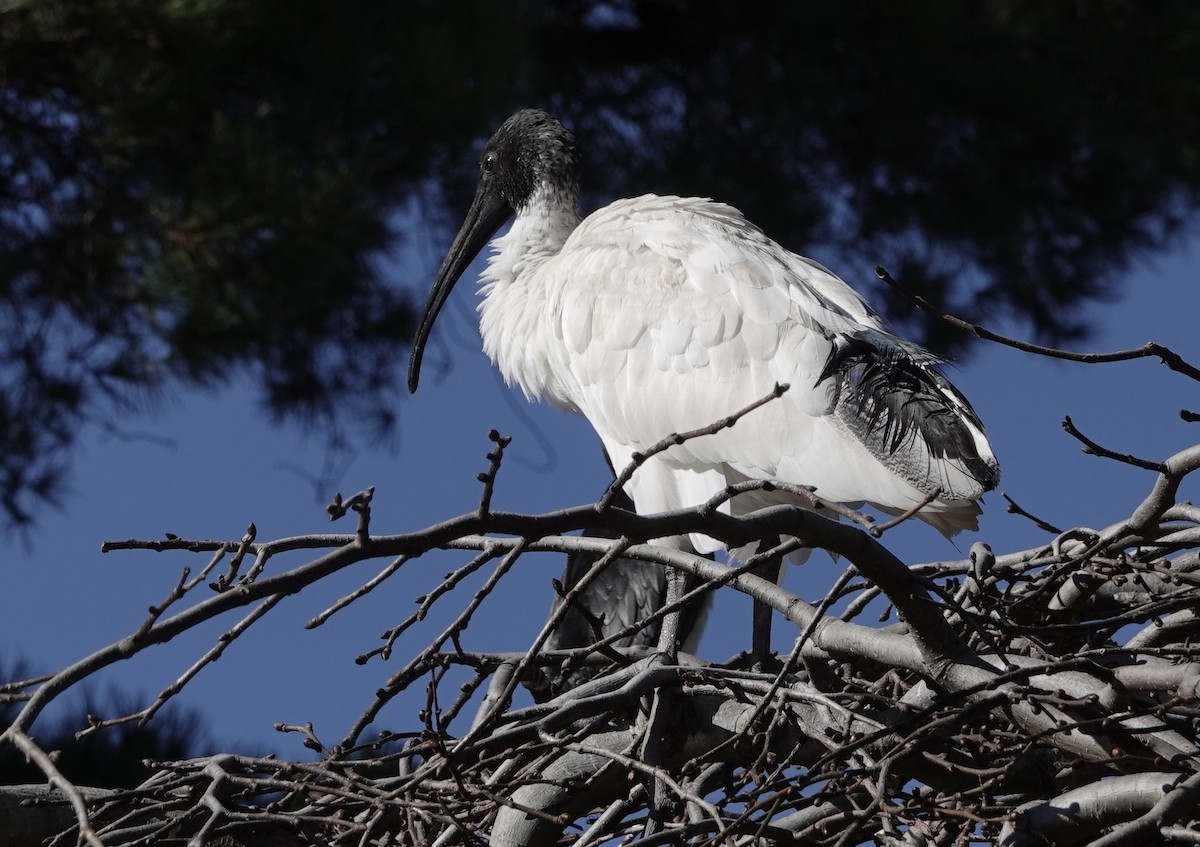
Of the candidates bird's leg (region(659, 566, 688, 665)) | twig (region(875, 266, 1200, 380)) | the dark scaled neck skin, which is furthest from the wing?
twig (region(875, 266, 1200, 380))

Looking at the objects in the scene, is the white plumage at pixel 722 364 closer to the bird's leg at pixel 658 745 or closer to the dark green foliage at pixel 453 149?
the bird's leg at pixel 658 745

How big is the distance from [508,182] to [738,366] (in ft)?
3.80

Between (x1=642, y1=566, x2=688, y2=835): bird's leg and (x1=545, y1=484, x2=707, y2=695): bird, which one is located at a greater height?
(x1=545, y1=484, x2=707, y2=695): bird

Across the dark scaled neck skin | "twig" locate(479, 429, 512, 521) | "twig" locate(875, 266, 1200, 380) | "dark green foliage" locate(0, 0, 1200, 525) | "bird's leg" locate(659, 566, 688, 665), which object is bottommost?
"twig" locate(479, 429, 512, 521)

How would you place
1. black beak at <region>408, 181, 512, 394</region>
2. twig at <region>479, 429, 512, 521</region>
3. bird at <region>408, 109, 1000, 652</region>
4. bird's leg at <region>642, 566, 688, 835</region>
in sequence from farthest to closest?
black beak at <region>408, 181, 512, 394</region> < bird at <region>408, 109, 1000, 652</region> < bird's leg at <region>642, 566, 688, 835</region> < twig at <region>479, 429, 512, 521</region>

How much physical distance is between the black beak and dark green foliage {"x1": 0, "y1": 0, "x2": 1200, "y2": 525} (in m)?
0.75

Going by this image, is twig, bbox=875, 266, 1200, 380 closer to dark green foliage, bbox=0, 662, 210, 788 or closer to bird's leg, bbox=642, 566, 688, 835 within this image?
bird's leg, bbox=642, 566, 688, 835

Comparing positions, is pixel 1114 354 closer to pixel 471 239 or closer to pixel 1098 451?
pixel 1098 451

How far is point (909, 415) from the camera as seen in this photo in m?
2.83

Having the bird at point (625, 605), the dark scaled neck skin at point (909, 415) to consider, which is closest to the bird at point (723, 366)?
the dark scaled neck skin at point (909, 415)

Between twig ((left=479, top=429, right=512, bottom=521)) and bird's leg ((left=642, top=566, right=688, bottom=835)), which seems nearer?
twig ((left=479, top=429, right=512, bottom=521))

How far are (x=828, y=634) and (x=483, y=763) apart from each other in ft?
1.54

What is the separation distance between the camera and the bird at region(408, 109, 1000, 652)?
2.84m

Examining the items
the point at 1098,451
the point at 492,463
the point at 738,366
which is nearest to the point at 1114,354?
the point at 1098,451
